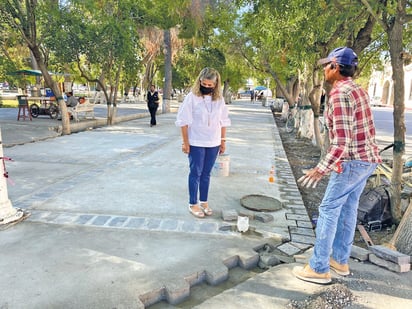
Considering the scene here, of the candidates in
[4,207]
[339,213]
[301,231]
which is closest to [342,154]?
[339,213]

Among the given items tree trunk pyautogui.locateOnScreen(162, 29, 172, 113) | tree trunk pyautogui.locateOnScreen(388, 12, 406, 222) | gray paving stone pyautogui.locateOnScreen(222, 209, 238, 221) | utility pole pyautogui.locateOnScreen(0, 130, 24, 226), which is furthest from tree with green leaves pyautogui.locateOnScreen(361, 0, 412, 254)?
tree trunk pyautogui.locateOnScreen(162, 29, 172, 113)

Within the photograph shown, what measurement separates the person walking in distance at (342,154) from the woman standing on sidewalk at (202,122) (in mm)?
1485

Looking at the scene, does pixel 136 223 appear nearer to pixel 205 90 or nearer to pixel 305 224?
pixel 205 90

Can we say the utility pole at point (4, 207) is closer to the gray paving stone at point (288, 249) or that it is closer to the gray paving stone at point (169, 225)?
the gray paving stone at point (169, 225)

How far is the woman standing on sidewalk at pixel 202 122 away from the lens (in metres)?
3.72

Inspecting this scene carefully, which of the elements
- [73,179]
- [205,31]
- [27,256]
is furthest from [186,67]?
[27,256]

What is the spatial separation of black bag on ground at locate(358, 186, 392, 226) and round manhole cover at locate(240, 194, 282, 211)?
106 cm

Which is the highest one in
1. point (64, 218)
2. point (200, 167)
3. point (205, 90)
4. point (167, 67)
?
point (167, 67)

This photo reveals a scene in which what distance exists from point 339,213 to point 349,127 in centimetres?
72

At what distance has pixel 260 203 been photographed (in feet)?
14.9

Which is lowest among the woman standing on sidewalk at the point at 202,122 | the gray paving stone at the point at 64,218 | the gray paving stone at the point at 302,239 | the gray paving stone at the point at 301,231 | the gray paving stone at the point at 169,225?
the gray paving stone at the point at 302,239

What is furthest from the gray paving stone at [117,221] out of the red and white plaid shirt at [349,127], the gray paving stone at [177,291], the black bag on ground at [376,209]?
the black bag on ground at [376,209]

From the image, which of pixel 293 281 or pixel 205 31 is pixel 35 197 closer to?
pixel 293 281

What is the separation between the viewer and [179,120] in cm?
372
